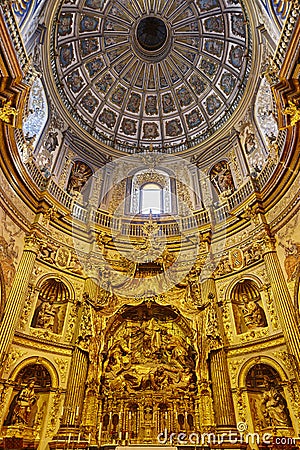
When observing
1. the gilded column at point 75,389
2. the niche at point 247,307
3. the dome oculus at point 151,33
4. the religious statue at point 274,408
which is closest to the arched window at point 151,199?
the niche at point 247,307

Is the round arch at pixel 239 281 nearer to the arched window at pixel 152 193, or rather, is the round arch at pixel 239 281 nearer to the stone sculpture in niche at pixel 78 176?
the arched window at pixel 152 193

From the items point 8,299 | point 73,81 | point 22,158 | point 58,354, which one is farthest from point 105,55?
point 58,354

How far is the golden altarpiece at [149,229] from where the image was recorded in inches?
439

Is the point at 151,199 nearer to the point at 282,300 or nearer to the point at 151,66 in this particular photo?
the point at 151,66

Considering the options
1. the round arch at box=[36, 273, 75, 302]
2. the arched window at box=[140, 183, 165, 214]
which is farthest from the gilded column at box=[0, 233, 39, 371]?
the arched window at box=[140, 183, 165, 214]

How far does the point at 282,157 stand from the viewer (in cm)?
1238

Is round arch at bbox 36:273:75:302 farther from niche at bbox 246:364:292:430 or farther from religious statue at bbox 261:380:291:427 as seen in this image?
religious statue at bbox 261:380:291:427

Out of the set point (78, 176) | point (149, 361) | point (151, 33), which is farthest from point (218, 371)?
point (151, 33)

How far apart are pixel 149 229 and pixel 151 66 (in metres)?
13.6

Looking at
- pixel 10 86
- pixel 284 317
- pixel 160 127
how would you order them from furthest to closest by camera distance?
pixel 160 127, pixel 284 317, pixel 10 86

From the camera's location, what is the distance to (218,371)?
40.5ft

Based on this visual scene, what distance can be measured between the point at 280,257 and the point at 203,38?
55.0 ft

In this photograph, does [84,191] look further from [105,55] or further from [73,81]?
[105,55]

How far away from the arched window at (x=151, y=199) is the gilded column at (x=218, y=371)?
24.5 feet
